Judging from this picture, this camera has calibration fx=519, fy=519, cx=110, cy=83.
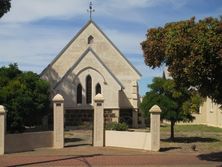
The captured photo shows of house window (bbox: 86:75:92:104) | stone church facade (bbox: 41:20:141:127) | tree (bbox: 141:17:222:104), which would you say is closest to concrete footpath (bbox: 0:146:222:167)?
tree (bbox: 141:17:222:104)

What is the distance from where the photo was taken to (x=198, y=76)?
17.6 m

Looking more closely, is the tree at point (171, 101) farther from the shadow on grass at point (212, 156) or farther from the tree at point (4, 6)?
the tree at point (4, 6)

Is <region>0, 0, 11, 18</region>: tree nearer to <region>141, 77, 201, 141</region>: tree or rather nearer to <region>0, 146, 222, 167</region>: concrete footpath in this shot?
<region>0, 146, 222, 167</region>: concrete footpath

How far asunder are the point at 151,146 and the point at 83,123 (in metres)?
18.3

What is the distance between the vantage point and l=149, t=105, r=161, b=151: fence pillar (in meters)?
24.3

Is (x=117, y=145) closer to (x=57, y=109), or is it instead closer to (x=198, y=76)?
(x=57, y=109)

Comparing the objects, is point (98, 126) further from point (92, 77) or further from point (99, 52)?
point (99, 52)

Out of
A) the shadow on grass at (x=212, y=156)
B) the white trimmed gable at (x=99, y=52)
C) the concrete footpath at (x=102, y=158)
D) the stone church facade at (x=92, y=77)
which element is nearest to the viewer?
the concrete footpath at (x=102, y=158)

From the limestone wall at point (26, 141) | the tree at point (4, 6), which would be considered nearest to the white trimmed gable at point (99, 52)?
the limestone wall at point (26, 141)

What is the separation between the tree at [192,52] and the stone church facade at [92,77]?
22968 mm

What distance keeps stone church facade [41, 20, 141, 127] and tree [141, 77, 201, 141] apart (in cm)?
1326

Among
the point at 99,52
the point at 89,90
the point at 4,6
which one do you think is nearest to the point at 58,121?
the point at 4,6

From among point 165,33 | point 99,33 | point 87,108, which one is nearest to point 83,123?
point 87,108

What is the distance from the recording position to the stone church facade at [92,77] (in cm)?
4253
